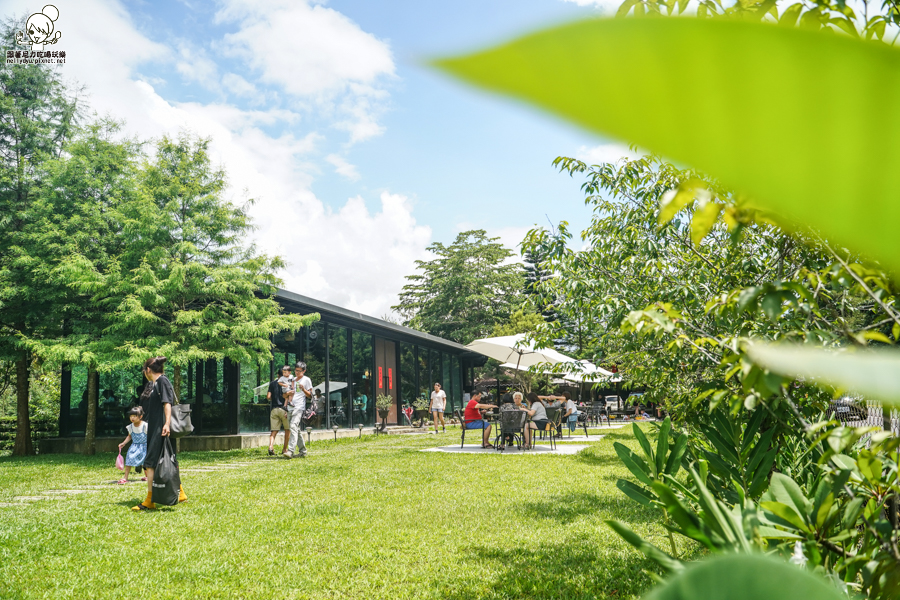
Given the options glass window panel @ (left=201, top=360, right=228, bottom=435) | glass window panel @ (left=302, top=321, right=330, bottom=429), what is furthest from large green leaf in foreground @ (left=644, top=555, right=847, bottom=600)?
glass window panel @ (left=302, top=321, right=330, bottom=429)

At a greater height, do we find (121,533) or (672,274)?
(672,274)

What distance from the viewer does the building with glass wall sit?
603 inches

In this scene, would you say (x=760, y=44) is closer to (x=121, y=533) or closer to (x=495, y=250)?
(x=121, y=533)

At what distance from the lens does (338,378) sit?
19.0 meters

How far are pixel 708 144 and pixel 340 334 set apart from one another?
1970 centimetres

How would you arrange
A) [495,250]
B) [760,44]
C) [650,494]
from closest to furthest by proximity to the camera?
[760,44] < [650,494] < [495,250]

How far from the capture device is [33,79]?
53.0ft

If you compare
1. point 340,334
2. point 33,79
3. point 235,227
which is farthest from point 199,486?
point 33,79

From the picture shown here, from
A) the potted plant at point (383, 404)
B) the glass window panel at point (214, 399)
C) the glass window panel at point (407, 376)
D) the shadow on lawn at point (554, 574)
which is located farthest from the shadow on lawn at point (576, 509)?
the glass window panel at point (407, 376)

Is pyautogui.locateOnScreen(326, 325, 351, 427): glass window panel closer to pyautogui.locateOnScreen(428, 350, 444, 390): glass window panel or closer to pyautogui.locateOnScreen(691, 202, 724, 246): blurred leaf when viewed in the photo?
pyautogui.locateOnScreen(428, 350, 444, 390): glass window panel

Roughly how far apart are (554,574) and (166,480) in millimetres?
4752

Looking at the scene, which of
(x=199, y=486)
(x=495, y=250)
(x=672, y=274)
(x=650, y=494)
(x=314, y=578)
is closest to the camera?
(x=650, y=494)

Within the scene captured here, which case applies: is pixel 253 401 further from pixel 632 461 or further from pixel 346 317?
pixel 632 461

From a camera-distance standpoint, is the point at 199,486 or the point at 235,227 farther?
the point at 235,227
